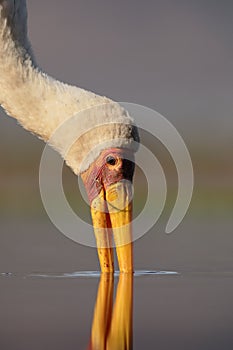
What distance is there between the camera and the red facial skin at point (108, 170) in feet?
29.6

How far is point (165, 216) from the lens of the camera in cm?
1257

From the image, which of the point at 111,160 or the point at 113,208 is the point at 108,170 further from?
the point at 113,208

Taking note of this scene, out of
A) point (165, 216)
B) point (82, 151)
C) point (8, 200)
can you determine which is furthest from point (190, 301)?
point (8, 200)

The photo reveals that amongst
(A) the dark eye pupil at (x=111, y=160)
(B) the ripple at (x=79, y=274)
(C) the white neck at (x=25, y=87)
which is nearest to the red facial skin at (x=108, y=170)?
(A) the dark eye pupil at (x=111, y=160)

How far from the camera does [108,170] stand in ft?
30.0

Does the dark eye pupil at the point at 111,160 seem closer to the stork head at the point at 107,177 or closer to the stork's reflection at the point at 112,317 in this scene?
the stork head at the point at 107,177

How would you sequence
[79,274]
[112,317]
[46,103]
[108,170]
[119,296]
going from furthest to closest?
[46,103] → [108,170] → [79,274] → [119,296] → [112,317]

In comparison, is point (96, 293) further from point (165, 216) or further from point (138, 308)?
point (165, 216)

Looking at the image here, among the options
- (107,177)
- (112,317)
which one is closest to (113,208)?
(107,177)

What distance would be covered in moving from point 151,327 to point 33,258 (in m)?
2.71

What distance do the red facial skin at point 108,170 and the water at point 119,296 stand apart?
516 millimetres

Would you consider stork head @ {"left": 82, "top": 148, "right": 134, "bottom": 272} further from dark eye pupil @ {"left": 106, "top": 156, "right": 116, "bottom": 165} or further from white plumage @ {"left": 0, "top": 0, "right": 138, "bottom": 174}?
white plumage @ {"left": 0, "top": 0, "right": 138, "bottom": 174}

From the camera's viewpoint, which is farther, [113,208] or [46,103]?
[46,103]

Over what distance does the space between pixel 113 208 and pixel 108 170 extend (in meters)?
0.24
